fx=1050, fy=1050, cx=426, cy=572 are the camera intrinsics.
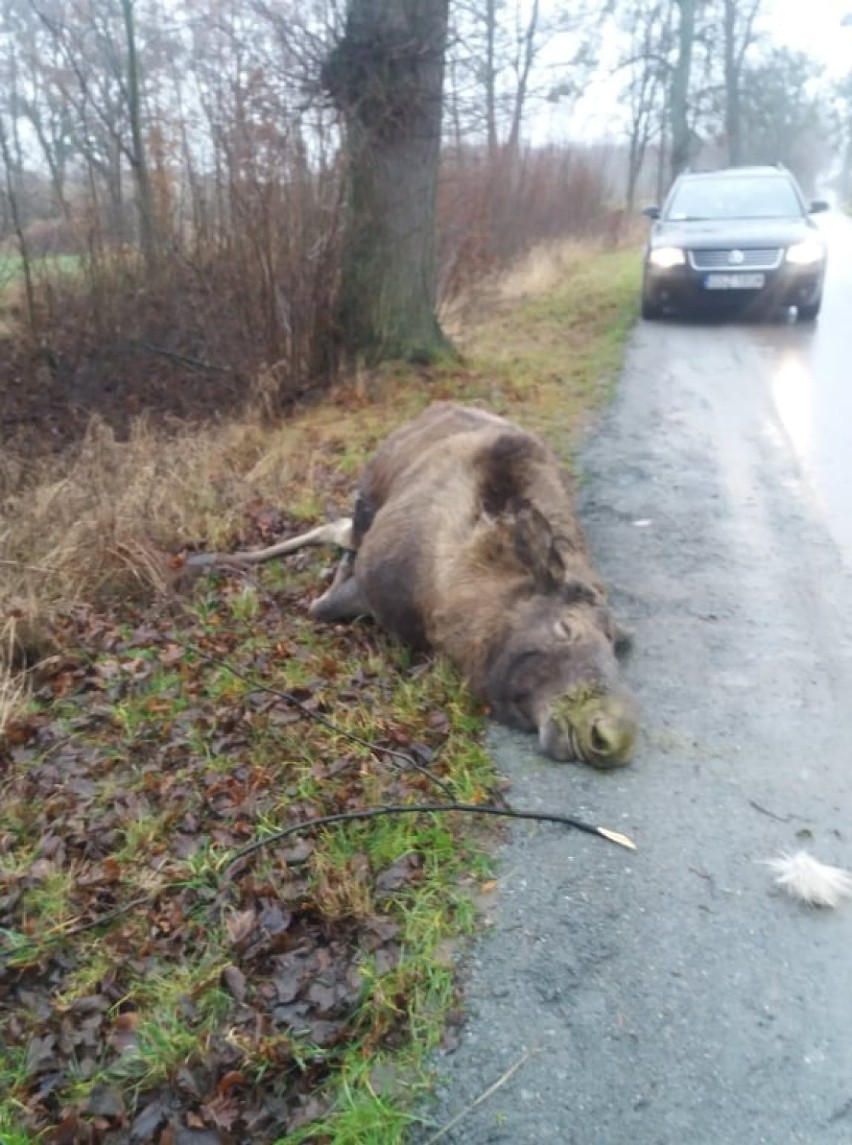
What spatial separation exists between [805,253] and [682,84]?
23.1 metres

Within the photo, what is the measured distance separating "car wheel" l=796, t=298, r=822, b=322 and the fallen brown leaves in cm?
1091

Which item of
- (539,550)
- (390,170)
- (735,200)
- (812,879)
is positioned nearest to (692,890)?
(812,879)

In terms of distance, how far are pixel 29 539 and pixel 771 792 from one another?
4948 millimetres

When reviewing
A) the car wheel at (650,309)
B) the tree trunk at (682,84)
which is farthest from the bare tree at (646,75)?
the car wheel at (650,309)

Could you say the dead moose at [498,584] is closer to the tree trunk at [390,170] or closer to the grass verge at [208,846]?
the grass verge at [208,846]

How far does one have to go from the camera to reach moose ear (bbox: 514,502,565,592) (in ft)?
15.6

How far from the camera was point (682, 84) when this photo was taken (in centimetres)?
3328

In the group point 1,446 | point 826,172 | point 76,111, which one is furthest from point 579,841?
point 826,172

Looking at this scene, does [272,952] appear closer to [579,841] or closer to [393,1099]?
[393,1099]

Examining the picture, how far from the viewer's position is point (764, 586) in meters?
5.90

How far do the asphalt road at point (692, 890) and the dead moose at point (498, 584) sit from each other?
23 cm

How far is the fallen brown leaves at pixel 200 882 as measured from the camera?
9.73ft

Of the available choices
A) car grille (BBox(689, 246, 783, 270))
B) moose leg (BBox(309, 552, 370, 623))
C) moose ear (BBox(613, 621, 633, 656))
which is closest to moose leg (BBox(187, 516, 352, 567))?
moose leg (BBox(309, 552, 370, 623))

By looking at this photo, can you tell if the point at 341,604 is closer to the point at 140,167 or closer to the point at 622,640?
the point at 622,640
